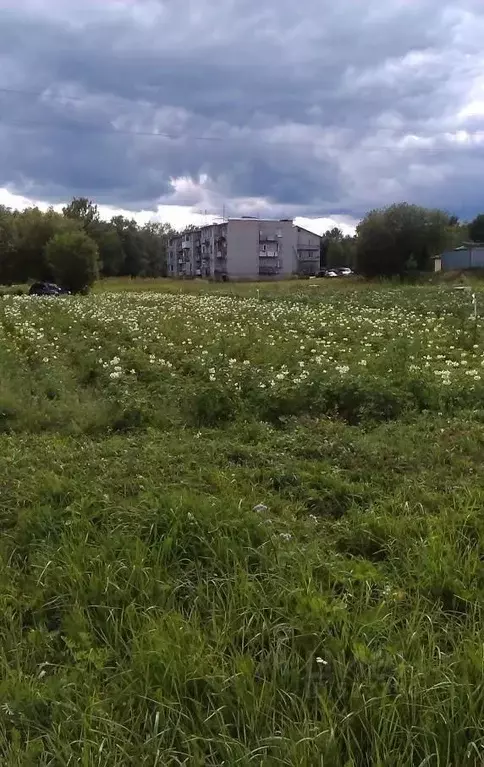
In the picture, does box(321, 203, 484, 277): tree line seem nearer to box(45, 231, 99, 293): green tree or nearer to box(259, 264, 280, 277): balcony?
box(45, 231, 99, 293): green tree

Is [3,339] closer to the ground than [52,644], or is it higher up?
higher up

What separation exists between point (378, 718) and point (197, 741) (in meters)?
0.78

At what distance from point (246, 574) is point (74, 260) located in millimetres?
49652

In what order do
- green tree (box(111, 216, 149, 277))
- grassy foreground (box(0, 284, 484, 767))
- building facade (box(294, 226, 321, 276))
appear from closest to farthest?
grassy foreground (box(0, 284, 484, 767)) < green tree (box(111, 216, 149, 277)) < building facade (box(294, 226, 321, 276))

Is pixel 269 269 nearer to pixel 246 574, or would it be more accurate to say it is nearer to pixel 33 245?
pixel 33 245

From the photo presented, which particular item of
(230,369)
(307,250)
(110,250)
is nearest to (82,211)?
(110,250)

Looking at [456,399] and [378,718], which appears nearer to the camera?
[378,718]

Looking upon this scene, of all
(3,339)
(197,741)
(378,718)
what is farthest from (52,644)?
(3,339)

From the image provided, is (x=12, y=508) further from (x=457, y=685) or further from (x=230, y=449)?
(x=457, y=685)

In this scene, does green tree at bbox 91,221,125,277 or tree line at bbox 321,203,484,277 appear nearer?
tree line at bbox 321,203,484,277

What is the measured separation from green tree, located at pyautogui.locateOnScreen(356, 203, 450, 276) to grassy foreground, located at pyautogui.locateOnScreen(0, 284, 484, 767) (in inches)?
1900

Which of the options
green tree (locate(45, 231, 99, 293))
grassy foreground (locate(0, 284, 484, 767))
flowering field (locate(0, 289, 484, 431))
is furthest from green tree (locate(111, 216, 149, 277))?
grassy foreground (locate(0, 284, 484, 767))

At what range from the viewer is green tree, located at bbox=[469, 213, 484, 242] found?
3278 inches

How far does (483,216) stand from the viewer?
83.9 metres
